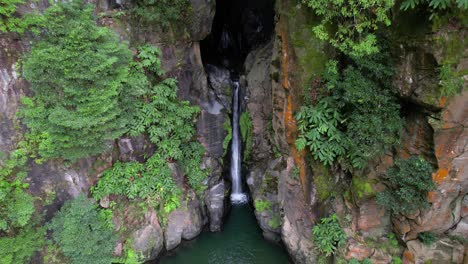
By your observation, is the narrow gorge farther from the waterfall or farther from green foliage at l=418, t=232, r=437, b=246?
the waterfall

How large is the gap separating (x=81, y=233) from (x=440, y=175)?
10569mm

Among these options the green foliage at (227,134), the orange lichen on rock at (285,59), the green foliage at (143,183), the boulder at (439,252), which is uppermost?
the orange lichen on rock at (285,59)

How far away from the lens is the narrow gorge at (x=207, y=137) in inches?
289

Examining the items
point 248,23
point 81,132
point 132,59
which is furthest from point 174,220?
point 248,23

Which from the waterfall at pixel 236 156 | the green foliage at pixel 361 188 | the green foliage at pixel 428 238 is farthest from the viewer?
the waterfall at pixel 236 156

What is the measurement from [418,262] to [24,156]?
11909 millimetres

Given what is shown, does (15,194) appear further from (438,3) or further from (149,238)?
(438,3)

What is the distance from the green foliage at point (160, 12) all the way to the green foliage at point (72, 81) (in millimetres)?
1982

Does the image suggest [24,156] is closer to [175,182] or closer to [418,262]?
[175,182]

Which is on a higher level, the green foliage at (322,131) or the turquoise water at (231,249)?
the green foliage at (322,131)

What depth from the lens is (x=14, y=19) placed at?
785 cm

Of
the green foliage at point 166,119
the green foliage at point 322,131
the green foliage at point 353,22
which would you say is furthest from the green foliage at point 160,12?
the green foliage at point 322,131

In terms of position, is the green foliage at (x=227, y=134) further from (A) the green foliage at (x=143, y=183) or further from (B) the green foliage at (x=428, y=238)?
(B) the green foliage at (x=428, y=238)

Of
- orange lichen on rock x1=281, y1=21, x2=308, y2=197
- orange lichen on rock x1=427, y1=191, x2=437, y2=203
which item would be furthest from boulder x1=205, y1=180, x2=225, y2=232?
orange lichen on rock x1=427, y1=191, x2=437, y2=203
